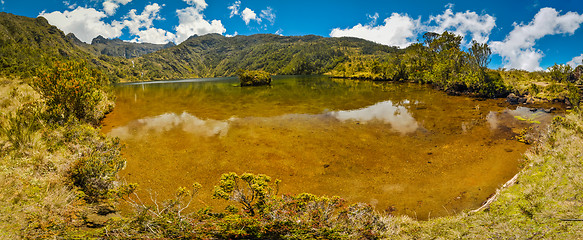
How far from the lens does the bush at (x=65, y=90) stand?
12.6m

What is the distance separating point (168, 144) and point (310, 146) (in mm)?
9131

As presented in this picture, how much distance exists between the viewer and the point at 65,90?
13.1 meters

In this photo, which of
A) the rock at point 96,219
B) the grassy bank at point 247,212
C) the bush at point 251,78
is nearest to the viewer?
the grassy bank at point 247,212

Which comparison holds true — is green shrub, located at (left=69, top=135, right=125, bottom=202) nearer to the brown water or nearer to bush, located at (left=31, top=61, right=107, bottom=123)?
the brown water

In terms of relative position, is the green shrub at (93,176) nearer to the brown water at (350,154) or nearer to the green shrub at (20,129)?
the brown water at (350,154)

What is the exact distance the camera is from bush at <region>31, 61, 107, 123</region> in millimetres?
12555

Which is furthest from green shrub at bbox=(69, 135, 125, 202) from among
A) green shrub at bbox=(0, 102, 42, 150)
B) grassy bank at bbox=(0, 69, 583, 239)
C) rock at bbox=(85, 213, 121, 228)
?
green shrub at bbox=(0, 102, 42, 150)

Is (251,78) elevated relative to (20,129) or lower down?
elevated

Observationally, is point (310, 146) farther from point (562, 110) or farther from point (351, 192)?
point (562, 110)

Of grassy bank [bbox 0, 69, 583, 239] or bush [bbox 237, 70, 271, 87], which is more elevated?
bush [bbox 237, 70, 271, 87]

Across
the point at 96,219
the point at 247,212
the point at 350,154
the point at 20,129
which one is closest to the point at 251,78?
the point at 350,154

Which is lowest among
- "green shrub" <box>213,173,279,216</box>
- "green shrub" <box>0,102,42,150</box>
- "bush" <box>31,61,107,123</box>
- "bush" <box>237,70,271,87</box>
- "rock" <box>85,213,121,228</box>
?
"rock" <box>85,213,121,228</box>

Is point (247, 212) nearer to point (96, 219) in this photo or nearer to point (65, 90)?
point (96, 219)

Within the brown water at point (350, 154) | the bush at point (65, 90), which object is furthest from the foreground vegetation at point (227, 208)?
the bush at point (65, 90)
